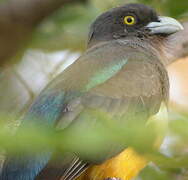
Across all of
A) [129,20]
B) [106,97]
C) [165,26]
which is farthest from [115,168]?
[129,20]

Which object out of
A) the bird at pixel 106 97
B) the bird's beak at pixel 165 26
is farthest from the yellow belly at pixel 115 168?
the bird's beak at pixel 165 26

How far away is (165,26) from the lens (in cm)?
427

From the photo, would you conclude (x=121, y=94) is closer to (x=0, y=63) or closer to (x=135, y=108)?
(x=135, y=108)

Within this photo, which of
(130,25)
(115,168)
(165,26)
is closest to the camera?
(115,168)

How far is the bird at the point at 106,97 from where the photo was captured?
2.72 meters

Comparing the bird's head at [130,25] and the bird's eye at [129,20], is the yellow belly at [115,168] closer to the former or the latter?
the bird's head at [130,25]

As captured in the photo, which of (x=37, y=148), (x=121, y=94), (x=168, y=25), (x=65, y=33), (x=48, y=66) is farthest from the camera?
(x=48, y=66)

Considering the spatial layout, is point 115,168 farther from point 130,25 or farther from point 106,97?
Answer: point 130,25

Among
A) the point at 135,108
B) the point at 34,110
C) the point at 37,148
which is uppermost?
the point at 37,148

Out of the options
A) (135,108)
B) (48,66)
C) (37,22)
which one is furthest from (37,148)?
(48,66)

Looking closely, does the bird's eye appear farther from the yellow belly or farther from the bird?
the yellow belly

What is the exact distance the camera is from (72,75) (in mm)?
3211

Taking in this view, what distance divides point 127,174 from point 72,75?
719 millimetres

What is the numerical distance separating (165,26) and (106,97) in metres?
1.40
